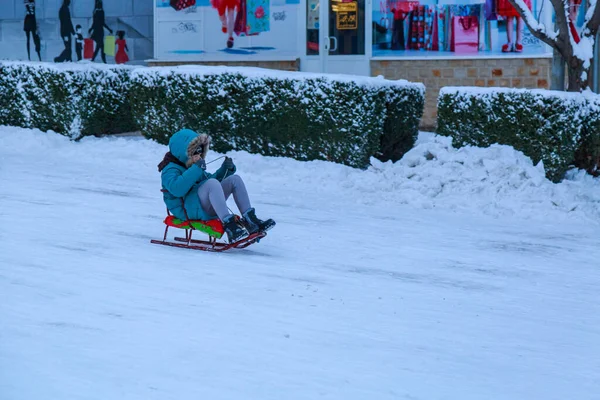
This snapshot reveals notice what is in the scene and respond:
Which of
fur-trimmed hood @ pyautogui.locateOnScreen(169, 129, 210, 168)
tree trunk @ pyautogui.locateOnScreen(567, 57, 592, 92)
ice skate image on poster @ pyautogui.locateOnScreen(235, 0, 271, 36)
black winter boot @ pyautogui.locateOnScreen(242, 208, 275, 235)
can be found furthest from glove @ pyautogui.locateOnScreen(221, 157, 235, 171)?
ice skate image on poster @ pyautogui.locateOnScreen(235, 0, 271, 36)

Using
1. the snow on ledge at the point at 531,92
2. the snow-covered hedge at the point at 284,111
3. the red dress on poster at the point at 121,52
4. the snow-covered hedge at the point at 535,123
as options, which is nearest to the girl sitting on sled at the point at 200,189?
the snow-covered hedge at the point at 284,111

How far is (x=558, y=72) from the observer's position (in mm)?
14219

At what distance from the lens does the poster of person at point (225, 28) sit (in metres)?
20.3

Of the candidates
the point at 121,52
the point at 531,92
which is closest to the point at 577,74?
the point at 531,92

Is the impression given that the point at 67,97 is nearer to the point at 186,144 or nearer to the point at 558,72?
the point at 558,72

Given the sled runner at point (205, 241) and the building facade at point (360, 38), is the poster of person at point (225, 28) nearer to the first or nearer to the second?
the building facade at point (360, 38)

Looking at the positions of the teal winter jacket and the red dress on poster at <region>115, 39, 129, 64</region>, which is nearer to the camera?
the teal winter jacket

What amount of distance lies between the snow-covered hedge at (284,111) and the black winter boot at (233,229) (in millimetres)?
5268

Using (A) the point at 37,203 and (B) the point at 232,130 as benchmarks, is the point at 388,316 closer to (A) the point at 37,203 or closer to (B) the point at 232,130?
(A) the point at 37,203

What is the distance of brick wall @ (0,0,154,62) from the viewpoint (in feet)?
76.1

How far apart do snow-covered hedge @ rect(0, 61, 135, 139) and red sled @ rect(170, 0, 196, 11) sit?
17.5ft

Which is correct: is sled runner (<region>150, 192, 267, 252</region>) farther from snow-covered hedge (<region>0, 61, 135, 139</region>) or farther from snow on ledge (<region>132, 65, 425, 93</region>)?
snow-covered hedge (<region>0, 61, 135, 139</region>)

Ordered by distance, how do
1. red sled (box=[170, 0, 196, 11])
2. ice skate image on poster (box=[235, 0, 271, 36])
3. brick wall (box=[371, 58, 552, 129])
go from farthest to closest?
red sled (box=[170, 0, 196, 11]) → ice skate image on poster (box=[235, 0, 271, 36]) → brick wall (box=[371, 58, 552, 129])

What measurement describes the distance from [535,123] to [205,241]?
5139 mm
